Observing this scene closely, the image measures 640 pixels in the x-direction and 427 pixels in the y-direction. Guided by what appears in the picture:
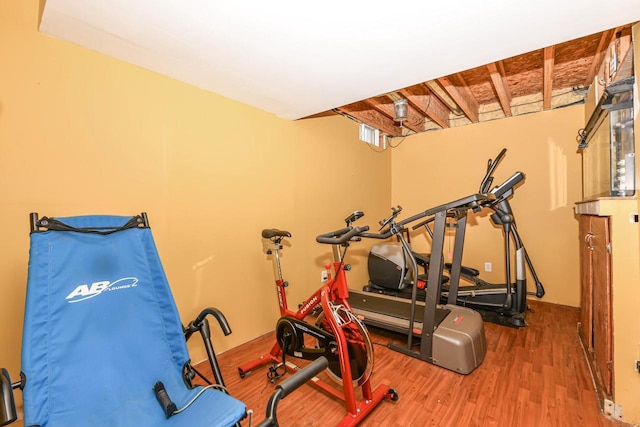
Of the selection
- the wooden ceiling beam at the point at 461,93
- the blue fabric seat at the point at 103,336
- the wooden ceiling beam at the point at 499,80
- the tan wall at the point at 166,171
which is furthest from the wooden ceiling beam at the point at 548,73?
the blue fabric seat at the point at 103,336

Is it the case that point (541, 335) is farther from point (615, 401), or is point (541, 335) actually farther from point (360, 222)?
point (360, 222)

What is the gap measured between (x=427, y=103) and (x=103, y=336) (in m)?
3.93

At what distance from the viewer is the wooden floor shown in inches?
69.2

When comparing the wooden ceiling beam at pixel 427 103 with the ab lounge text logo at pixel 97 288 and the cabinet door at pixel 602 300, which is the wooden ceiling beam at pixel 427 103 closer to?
the cabinet door at pixel 602 300

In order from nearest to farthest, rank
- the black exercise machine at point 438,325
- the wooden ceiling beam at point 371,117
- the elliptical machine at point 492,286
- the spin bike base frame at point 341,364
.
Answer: the spin bike base frame at point 341,364, the black exercise machine at point 438,325, the elliptical machine at point 492,286, the wooden ceiling beam at point 371,117

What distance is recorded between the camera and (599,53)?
2.63m

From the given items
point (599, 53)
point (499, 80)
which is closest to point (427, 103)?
point (499, 80)

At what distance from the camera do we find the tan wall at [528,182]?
3.60 m

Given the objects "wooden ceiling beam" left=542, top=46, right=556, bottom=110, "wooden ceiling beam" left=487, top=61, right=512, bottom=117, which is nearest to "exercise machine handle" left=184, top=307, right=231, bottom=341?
"wooden ceiling beam" left=487, top=61, right=512, bottom=117

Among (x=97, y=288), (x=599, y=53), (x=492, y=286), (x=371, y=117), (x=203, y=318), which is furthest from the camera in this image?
(x=371, y=117)

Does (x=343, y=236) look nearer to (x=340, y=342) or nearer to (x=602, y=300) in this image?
(x=340, y=342)

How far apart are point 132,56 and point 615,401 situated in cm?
364

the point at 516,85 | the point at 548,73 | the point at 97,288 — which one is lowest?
the point at 97,288

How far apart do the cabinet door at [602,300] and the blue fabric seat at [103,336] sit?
2.20 metres
